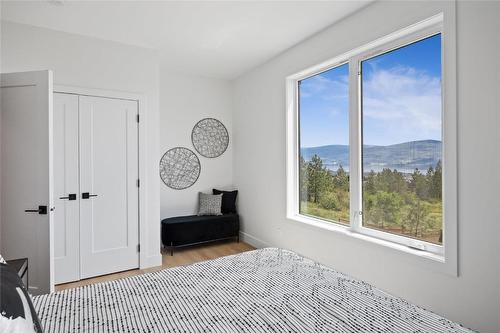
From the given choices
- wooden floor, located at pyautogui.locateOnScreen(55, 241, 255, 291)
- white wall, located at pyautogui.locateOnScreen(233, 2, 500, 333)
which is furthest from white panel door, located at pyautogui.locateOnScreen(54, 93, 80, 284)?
white wall, located at pyautogui.locateOnScreen(233, 2, 500, 333)

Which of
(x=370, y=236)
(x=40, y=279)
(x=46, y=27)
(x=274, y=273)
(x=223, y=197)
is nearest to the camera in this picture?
(x=274, y=273)

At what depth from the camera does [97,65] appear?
3.17 m

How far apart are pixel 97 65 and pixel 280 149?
2.39m

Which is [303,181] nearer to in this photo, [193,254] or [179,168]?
[193,254]

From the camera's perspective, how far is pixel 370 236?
2.61 m

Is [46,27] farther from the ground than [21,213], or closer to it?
farther from the ground

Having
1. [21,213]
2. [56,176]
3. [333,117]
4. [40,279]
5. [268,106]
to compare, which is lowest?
[40,279]

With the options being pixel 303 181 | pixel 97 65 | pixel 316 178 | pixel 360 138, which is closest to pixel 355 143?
pixel 360 138

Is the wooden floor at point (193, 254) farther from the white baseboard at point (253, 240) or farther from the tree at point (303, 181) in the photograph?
the tree at point (303, 181)

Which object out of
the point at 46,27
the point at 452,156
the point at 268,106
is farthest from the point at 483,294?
the point at 46,27

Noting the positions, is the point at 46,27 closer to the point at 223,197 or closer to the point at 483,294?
the point at 223,197

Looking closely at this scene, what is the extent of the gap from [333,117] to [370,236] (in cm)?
131

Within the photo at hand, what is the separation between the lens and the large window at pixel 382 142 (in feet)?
7.06

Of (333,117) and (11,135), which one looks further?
(333,117)
